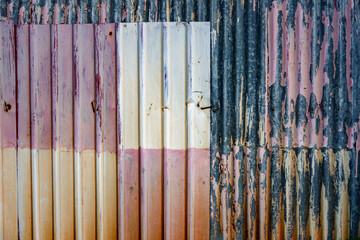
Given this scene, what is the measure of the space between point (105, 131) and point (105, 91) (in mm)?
329

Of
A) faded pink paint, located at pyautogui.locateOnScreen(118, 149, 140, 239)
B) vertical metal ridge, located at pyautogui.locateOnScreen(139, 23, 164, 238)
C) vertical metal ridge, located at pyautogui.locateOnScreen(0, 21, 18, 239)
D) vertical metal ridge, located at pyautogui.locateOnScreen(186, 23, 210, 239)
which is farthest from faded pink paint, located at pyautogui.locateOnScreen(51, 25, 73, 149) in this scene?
vertical metal ridge, located at pyautogui.locateOnScreen(186, 23, 210, 239)

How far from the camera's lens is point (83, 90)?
5.69 ft

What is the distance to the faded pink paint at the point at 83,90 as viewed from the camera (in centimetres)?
172

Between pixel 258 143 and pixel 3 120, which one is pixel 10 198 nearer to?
pixel 3 120

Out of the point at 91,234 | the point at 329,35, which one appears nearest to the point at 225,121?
the point at 329,35

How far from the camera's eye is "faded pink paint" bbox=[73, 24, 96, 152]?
1.72 meters

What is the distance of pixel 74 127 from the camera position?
174 cm

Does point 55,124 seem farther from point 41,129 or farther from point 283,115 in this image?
point 283,115

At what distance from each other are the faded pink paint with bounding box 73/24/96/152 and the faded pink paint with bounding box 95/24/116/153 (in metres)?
0.05

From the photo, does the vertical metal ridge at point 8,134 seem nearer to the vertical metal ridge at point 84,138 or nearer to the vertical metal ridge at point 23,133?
the vertical metal ridge at point 23,133

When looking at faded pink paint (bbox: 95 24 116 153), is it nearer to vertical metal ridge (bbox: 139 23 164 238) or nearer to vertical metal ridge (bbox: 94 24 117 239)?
vertical metal ridge (bbox: 94 24 117 239)

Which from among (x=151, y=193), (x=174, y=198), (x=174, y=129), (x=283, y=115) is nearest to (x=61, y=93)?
(x=174, y=129)

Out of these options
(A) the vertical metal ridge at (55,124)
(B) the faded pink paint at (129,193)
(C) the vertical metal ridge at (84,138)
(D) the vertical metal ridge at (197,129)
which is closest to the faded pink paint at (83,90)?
(C) the vertical metal ridge at (84,138)

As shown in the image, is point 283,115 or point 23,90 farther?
point 23,90
